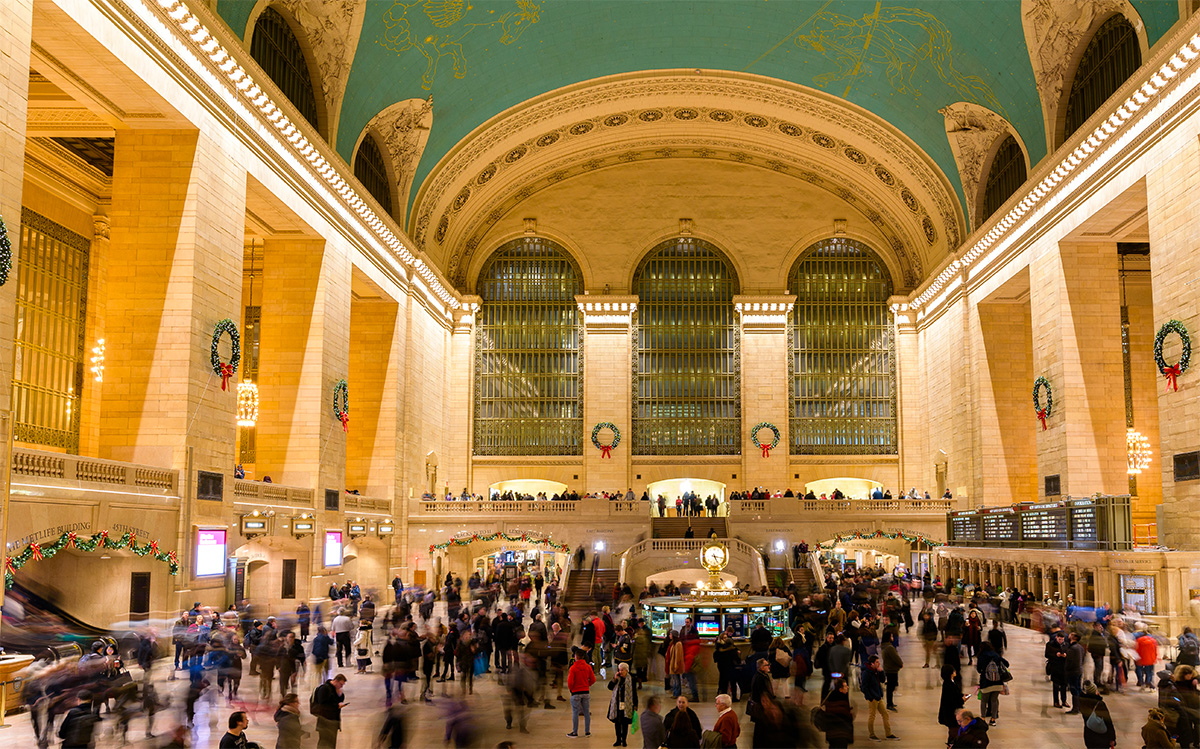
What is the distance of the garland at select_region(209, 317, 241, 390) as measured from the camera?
19.9 metres

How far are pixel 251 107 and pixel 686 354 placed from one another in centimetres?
2336

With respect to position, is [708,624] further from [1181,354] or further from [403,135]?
[403,135]

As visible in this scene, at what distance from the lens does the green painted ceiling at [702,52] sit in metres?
27.4

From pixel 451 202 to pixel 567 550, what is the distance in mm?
13676

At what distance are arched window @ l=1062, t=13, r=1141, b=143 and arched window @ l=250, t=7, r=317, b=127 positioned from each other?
19.5 meters

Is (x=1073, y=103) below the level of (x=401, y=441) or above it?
above

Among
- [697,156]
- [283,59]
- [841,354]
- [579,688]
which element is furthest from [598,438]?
[579,688]

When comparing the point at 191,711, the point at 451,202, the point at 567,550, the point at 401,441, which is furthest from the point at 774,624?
the point at 451,202

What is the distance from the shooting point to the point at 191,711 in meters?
10.3

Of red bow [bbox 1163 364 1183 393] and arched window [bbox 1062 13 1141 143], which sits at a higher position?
arched window [bbox 1062 13 1141 143]

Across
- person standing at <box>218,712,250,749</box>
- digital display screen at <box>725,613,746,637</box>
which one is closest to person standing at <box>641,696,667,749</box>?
person standing at <box>218,712,250,749</box>

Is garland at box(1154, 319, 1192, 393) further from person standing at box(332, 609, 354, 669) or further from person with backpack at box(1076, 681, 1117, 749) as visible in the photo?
person standing at box(332, 609, 354, 669)

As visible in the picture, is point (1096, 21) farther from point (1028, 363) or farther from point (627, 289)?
point (627, 289)

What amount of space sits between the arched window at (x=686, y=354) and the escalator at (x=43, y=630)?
26359 mm
